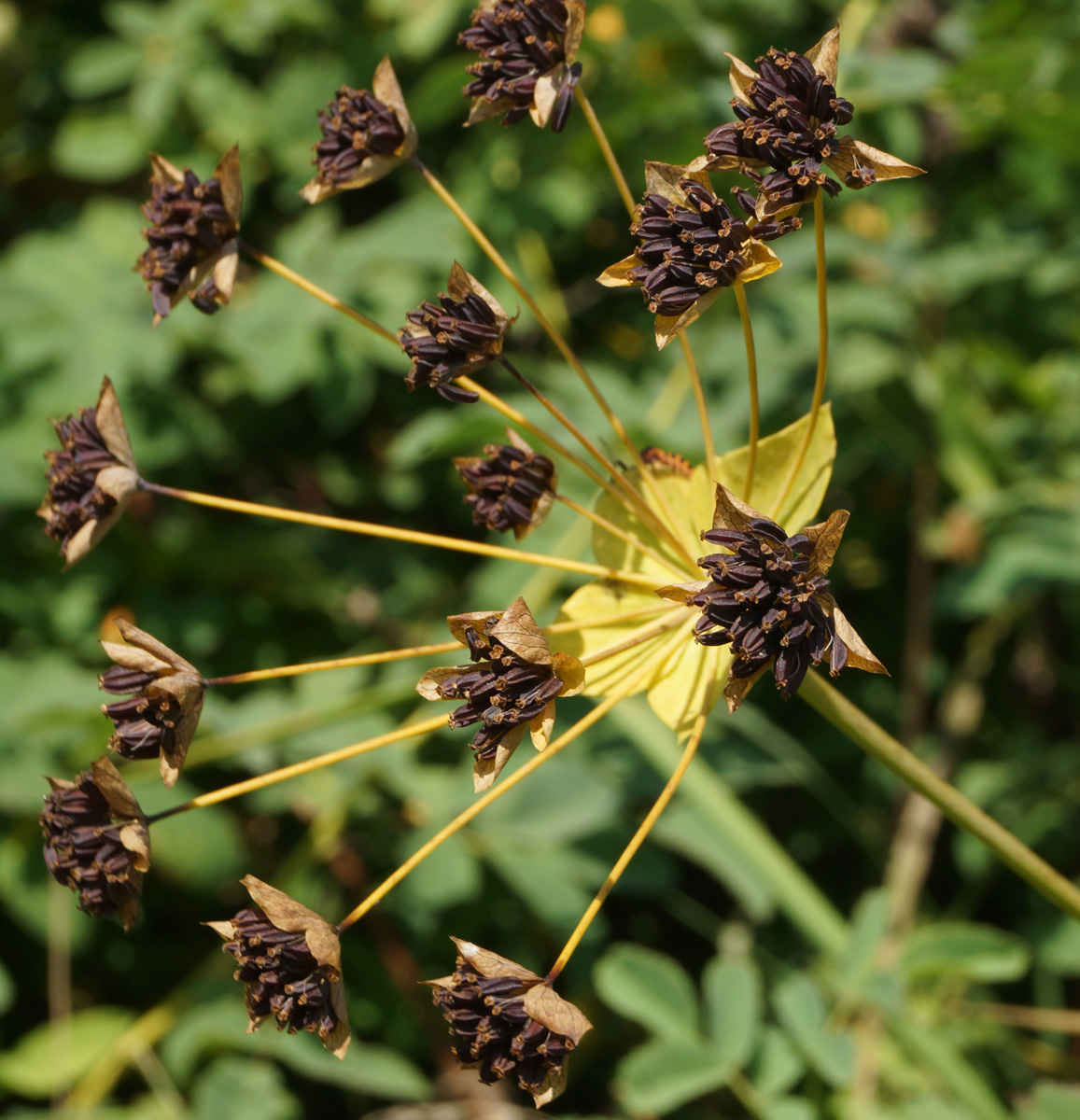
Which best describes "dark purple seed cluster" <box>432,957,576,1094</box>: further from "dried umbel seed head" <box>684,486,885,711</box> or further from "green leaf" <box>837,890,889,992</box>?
"green leaf" <box>837,890,889,992</box>

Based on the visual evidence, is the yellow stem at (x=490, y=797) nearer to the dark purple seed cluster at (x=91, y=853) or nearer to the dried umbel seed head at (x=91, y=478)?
the dark purple seed cluster at (x=91, y=853)

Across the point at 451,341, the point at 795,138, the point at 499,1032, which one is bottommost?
the point at 499,1032

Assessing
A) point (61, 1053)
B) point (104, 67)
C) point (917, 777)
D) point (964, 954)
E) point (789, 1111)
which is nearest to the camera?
point (917, 777)

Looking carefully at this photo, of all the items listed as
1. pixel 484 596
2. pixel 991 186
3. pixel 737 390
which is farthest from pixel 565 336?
pixel 991 186

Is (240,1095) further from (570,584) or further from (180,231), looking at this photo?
(180,231)

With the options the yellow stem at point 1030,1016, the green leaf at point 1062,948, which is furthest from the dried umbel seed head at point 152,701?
the green leaf at point 1062,948

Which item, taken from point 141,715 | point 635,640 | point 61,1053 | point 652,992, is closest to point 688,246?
point 635,640
